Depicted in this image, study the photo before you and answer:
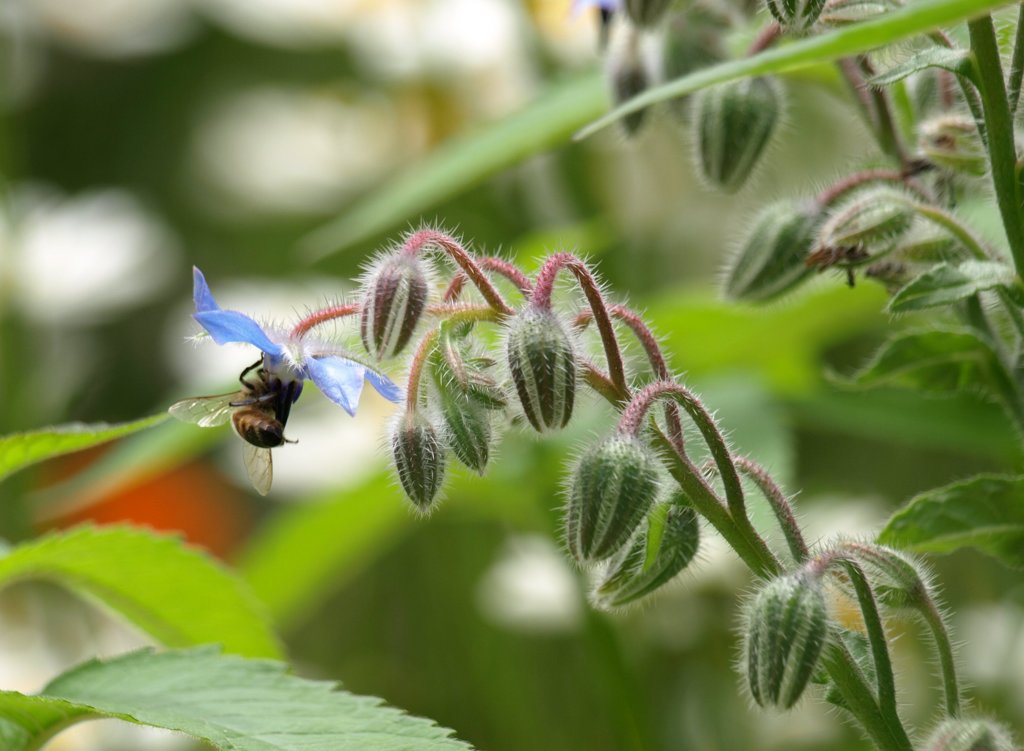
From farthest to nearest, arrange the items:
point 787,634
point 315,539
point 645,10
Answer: point 315,539
point 645,10
point 787,634

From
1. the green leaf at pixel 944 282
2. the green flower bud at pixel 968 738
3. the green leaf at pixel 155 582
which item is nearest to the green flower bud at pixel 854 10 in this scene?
the green leaf at pixel 944 282

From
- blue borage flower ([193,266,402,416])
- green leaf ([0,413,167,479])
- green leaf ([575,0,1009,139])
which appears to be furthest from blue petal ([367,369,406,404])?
green leaf ([575,0,1009,139])

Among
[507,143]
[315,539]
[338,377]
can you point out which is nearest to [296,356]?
[338,377]

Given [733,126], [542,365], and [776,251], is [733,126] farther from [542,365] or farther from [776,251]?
[542,365]

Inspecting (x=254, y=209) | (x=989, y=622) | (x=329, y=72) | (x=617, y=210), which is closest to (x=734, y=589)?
(x=989, y=622)

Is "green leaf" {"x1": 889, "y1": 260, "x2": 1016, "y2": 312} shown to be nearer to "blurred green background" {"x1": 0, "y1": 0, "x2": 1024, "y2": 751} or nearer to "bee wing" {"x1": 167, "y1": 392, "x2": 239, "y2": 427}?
"blurred green background" {"x1": 0, "y1": 0, "x2": 1024, "y2": 751}
